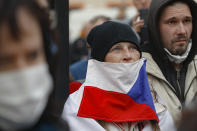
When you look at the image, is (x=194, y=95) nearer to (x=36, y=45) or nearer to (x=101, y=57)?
(x=101, y=57)

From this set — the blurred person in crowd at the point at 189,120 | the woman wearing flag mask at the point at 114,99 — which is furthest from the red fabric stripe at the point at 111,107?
the blurred person in crowd at the point at 189,120

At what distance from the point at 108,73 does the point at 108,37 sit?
0.40m

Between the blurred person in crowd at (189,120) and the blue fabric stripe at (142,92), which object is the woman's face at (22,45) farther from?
the blue fabric stripe at (142,92)

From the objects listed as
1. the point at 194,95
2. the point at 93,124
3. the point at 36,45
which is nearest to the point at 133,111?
the point at 93,124

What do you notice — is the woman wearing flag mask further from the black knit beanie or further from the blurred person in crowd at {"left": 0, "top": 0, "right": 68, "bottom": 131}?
the blurred person in crowd at {"left": 0, "top": 0, "right": 68, "bottom": 131}

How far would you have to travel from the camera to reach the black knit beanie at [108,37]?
3.21 meters

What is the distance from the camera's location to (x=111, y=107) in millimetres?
2953

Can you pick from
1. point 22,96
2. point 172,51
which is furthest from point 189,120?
point 172,51

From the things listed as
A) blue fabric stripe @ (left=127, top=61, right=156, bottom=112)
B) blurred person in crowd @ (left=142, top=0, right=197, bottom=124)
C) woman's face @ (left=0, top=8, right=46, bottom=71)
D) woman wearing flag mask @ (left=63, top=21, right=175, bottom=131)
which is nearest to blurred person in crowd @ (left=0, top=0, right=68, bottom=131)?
woman's face @ (left=0, top=8, right=46, bottom=71)

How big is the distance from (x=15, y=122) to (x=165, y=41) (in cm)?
246

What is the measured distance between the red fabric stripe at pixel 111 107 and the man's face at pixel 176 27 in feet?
2.83

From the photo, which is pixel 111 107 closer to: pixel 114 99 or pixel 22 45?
pixel 114 99

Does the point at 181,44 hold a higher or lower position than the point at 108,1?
higher

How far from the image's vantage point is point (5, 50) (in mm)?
1423
